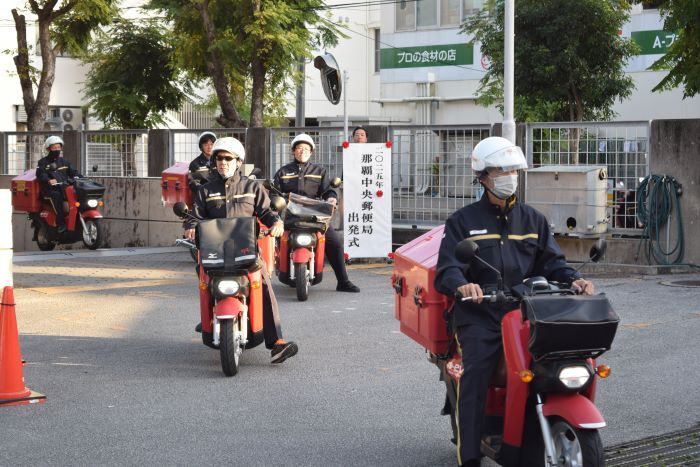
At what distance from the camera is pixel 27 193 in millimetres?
20500

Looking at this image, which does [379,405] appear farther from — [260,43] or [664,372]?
[260,43]

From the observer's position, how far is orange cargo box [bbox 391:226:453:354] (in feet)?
20.1

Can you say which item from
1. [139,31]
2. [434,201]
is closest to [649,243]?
[434,201]

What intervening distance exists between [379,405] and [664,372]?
2478 millimetres

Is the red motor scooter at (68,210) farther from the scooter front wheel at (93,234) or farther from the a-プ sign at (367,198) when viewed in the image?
the a-プ sign at (367,198)

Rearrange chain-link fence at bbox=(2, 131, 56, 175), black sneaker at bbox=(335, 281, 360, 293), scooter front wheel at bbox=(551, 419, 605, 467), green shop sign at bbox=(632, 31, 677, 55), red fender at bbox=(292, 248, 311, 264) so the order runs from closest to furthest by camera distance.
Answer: scooter front wheel at bbox=(551, 419, 605, 467) < red fender at bbox=(292, 248, 311, 264) < black sneaker at bbox=(335, 281, 360, 293) < chain-link fence at bbox=(2, 131, 56, 175) < green shop sign at bbox=(632, 31, 677, 55)

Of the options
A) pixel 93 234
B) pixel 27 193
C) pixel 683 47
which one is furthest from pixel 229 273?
pixel 27 193

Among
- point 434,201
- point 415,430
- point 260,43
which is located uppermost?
point 260,43

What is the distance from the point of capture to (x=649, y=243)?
15797mm

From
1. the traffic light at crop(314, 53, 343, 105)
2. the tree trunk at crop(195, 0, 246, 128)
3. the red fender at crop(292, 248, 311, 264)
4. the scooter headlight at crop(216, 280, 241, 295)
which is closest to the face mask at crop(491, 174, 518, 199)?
the scooter headlight at crop(216, 280, 241, 295)

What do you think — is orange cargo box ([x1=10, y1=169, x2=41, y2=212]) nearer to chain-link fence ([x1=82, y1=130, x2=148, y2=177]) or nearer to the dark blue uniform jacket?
chain-link fence ([x1=82, y1=130, x2=148, y2=177])

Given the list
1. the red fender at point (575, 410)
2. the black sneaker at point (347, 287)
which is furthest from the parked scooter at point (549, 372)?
the black sneaker at point (347, 287)

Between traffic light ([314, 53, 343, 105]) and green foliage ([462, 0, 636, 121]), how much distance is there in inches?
541

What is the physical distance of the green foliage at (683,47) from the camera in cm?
1562
